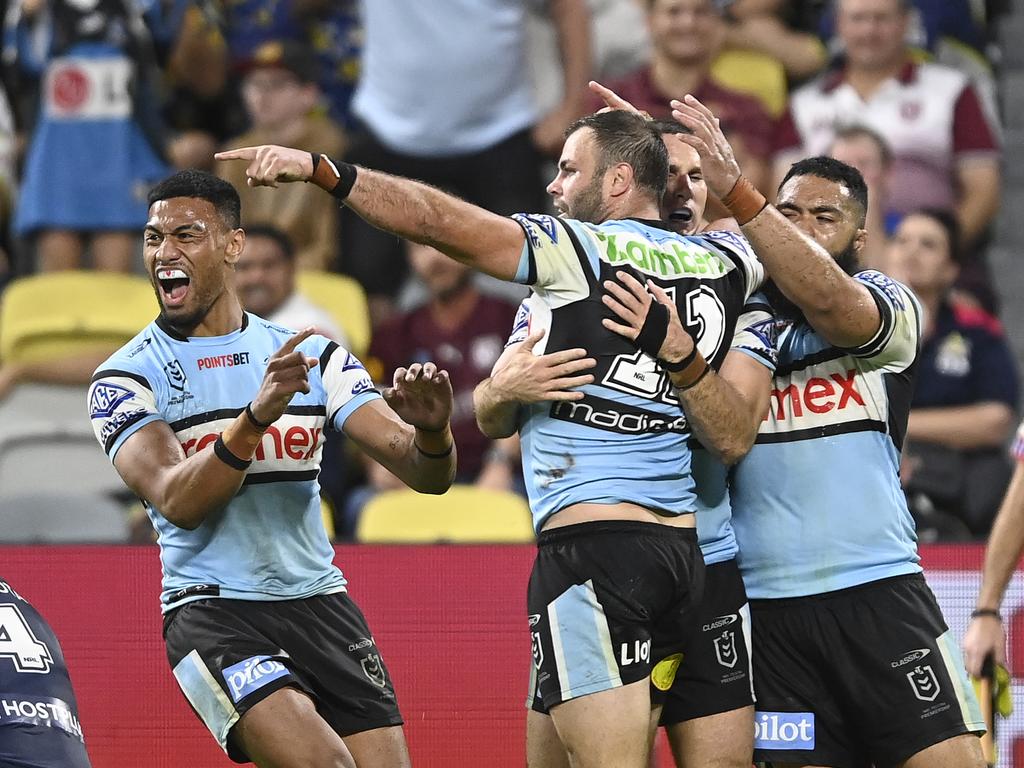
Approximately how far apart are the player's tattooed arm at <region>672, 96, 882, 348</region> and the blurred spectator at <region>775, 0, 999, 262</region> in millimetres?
4776

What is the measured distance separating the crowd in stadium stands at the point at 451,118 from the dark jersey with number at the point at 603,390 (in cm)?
394

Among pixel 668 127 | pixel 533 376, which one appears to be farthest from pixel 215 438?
pixel 668 127

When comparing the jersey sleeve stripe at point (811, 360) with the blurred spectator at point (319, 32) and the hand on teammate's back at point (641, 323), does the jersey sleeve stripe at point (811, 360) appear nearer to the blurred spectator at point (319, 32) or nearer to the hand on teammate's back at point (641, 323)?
the hand on teammate's back at point (641, 323)

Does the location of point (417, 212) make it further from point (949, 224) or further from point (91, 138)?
point (91, 138)

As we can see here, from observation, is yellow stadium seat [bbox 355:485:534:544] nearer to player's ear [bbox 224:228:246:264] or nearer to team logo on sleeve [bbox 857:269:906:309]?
player's ear [bbox 224:228:246:264]

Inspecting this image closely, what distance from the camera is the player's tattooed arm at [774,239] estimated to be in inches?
182

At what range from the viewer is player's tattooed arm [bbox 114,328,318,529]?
15.3ft

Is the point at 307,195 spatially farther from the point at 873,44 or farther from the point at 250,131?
the point at 873,44

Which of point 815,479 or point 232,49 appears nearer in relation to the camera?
point 815,479

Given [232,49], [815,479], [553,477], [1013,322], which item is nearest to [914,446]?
[1013,322]

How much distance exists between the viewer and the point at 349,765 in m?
4.87

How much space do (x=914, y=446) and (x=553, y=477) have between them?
385 cm

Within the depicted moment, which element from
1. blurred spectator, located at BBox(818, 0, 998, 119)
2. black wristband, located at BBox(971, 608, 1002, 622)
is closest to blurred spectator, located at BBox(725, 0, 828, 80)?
blurred spectator, located at BBox(818, 0, 998, 119)

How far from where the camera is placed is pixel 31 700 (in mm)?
4125
